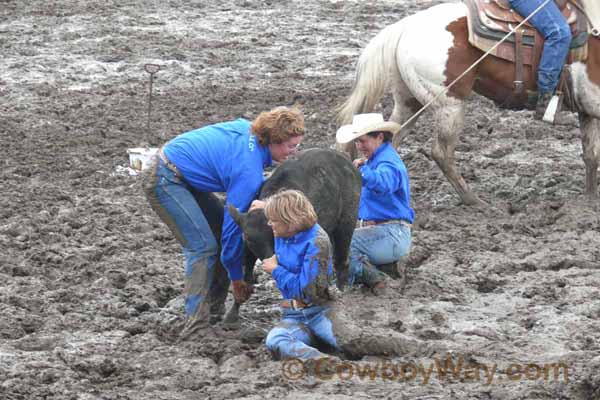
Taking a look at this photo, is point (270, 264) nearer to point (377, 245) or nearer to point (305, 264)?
point (305, 264)

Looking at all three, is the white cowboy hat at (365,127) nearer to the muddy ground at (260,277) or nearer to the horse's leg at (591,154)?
the muddy ground at (260,277)

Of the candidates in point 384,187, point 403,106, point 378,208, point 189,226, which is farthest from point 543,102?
point 189,226

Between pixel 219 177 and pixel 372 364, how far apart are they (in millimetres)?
1470

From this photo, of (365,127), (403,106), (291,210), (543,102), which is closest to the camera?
(291,210)

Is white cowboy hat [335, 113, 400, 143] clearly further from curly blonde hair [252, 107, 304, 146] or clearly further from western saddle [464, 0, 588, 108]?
western saddle [464, 0, 588, 108]

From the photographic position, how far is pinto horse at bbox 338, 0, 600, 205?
946 centimetres

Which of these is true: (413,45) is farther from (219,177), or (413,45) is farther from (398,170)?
(219,177)

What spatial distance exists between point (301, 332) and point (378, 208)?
59.0 inches

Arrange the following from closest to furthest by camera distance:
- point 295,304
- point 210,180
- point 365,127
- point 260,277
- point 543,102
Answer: point 295,304
point 210,180
point 365,127
point 260,277
point 543,102

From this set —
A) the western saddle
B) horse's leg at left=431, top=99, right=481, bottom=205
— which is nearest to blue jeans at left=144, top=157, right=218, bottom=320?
horse's leg at left=431, top=99, right=481, bottom=205

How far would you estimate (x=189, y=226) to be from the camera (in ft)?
22.1

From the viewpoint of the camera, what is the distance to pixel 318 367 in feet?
19.5

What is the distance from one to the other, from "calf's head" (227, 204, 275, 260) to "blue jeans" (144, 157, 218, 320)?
0.44m

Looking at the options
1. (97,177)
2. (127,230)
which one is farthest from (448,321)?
(97,177)
